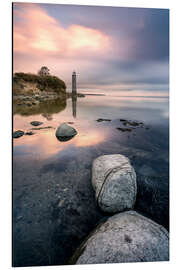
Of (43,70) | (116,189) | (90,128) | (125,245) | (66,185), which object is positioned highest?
(43,70)

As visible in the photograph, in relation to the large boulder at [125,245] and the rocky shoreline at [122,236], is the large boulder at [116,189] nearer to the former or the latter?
the rocky shoreline at [122,236]

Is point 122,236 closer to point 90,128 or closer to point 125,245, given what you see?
point 125,245

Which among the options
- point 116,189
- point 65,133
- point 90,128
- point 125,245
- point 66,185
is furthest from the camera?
point 90,128

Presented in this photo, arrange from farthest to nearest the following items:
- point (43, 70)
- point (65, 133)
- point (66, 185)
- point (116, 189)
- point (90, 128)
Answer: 1. point (90, 128)
2. point (65, 133)
3. point (43, 70)
4. point (66, 185)
5. point (116, 189)

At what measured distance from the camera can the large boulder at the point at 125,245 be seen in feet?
4.84

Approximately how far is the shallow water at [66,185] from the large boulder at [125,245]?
307mm

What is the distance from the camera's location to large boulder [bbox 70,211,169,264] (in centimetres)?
148

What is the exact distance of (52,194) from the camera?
2.45 m

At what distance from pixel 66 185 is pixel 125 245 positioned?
1.50 meters

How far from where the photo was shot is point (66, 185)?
2682 millimetres

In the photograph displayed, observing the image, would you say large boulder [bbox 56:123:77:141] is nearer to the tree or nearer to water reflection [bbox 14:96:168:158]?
water reflection [bbox 14:96:168:158]

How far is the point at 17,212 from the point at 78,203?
0.97m

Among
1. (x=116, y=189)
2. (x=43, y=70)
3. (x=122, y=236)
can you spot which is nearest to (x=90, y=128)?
(x=43, y=70)
